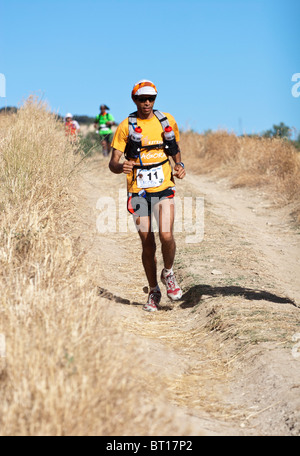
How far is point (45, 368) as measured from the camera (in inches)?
111

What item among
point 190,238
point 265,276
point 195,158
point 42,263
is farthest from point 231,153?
point 42,263

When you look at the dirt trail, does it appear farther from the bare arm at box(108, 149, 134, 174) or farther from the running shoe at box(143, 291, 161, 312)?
the bare arm at box(108, 149, 134, 174)

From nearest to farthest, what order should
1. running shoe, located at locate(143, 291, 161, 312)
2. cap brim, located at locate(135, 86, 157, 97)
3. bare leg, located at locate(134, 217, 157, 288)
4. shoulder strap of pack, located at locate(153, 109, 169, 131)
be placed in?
1. cap brim, located at locate(135, 86, 157, 97)
2. shoulder strap of pack, located at locate(153, 109, 169, 131)
3. bare leg, located at locate(134, 217, 157, 288)
4. running shoe, located at locate(143, 291, 161, 312)

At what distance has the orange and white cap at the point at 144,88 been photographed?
5.21 metres

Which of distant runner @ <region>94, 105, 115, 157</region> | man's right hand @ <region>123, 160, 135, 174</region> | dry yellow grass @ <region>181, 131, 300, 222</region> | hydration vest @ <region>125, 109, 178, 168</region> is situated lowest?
man's right hand @ <region>123, 160, 135, 174</region>

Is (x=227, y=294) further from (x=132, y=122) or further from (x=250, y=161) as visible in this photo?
(x=250, y=161)

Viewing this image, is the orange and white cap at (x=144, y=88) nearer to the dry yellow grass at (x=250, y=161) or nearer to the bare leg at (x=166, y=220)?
the bare leg at (x=166, y=220)

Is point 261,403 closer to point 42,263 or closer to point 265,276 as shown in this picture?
point 42,263

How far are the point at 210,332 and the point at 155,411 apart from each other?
8.05ft

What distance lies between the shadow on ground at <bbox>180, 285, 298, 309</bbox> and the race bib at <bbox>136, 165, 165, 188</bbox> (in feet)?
4.50

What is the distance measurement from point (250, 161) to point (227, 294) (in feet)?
30.8

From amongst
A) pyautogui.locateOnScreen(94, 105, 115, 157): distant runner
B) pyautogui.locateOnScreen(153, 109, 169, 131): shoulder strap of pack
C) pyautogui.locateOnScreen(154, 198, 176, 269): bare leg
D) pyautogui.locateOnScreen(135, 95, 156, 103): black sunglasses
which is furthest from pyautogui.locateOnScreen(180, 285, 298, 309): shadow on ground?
pyautogui.locateOnScreen(94, 105, 115, 157): distant runner

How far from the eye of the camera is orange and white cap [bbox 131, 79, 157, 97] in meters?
5.21

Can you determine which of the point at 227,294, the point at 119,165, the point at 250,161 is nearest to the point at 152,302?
the point at 227,294
